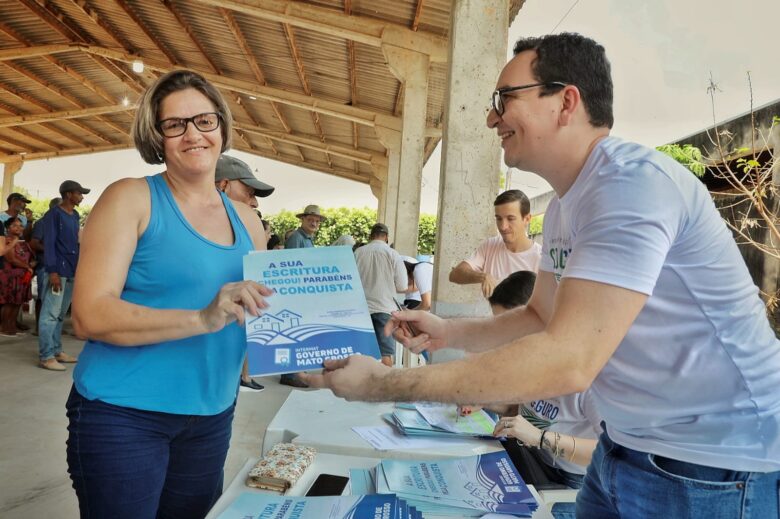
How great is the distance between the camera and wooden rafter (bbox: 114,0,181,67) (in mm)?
11655

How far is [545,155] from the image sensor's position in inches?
52.9

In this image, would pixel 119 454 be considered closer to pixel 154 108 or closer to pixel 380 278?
pixel 154 108

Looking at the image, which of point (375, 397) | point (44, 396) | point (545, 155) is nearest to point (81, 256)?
point (375, 397)

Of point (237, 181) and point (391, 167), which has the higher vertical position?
point (391, 167)

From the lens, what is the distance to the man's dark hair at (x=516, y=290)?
8.48ft

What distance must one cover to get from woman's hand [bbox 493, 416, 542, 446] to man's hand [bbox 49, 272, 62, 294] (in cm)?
603

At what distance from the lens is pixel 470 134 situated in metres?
4.43

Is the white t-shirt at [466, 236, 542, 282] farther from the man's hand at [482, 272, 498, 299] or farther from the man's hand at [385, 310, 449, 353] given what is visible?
the man's hand at [385, 310, 449, 353]

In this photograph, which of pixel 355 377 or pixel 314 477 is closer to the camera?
pixel 355 377

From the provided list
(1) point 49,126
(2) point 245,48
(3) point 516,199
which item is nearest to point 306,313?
(3) point 516,199

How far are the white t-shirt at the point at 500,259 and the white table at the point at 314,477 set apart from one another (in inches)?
93.1

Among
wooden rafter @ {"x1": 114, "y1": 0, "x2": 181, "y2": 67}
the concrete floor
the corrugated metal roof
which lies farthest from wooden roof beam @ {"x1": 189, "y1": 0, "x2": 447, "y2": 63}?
the concrete floor

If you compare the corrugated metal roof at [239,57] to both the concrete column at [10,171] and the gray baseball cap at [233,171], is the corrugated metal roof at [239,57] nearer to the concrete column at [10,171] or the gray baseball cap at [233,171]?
the concrete column at [10,171]

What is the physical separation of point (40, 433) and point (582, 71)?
4732 mm
